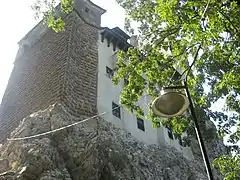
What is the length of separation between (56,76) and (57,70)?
37cm

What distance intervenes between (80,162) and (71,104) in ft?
9.98

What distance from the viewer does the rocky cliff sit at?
9230 mm

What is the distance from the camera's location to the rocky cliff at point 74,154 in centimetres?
923

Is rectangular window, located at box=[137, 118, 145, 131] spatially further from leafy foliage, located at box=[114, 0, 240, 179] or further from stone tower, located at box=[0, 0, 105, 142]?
leafy foliage, located at box=[114, 0, 240, 179]

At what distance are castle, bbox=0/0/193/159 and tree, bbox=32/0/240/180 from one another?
439 centimetres

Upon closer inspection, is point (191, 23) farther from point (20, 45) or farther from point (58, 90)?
point (20, 45)

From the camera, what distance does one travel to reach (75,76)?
43.9ft

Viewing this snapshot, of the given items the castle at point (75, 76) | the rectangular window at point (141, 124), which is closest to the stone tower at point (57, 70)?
the castle at point (75, 76)

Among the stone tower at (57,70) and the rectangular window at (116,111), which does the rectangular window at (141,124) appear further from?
the stone tower at (57,70)

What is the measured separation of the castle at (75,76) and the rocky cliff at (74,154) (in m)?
0.92

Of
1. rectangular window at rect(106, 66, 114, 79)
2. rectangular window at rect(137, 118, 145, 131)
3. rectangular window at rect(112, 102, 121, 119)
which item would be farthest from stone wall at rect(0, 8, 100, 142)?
rectangular window at rect(137, 118, 145, 131)

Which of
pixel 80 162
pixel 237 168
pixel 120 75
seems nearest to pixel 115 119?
pixel 80 162

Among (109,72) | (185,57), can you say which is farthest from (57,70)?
(185,57)

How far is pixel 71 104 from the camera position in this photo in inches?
482
